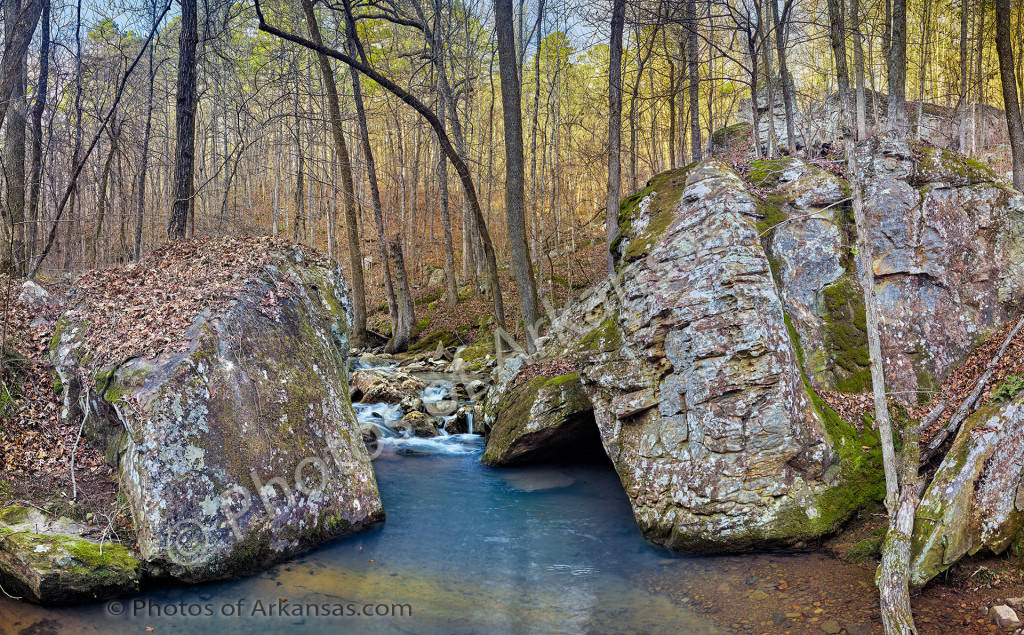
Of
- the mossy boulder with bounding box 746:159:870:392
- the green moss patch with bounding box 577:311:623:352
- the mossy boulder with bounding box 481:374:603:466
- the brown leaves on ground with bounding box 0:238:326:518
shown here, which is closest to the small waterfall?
the mossy boulder with bounding box 481:374:603:466

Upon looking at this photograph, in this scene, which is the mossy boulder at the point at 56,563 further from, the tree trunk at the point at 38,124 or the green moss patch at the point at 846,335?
the tree trunk at the point at 38,124

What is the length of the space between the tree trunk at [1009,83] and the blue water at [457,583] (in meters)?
10.1

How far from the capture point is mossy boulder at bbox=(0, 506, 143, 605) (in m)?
4.81

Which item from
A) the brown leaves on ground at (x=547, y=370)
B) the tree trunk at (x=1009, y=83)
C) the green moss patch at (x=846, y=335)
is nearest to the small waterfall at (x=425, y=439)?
the brown leaves on ground at (x=547, y=370)

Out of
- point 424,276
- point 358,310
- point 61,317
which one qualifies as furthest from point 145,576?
point 424,276

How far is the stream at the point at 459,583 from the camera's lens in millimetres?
4977

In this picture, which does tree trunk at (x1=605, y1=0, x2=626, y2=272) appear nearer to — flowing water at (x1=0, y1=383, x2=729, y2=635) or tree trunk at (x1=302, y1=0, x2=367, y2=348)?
tree trunk at (x1=302, y1=0, x2=367, y2=348)

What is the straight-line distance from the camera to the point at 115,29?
13.2 metres

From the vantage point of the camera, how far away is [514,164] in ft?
39.3

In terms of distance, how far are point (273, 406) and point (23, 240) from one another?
7981 millimetres

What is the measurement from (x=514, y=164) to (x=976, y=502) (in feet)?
31.0

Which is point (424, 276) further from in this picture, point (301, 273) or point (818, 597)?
point (818, 597)

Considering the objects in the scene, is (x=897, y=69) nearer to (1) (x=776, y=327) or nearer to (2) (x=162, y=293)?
(1) (x=776, y=327)

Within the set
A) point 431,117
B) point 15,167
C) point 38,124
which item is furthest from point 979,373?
point 38,124
